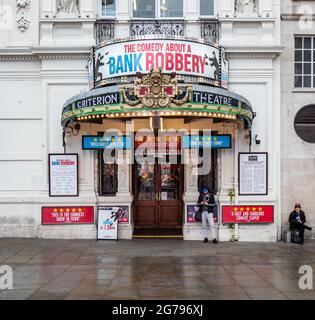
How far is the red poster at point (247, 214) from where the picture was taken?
54.1 feet

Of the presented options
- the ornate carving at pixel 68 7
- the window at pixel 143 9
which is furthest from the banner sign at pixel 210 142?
the ornate carving at pixel 68 7

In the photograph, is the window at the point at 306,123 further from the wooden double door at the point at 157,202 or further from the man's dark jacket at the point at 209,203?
the wooden double door at the point at 157,202

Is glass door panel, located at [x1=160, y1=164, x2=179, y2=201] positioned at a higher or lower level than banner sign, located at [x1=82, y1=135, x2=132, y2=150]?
lower

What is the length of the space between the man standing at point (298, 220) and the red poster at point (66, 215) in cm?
618

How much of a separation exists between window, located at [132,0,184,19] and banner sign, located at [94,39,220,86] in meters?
2.11

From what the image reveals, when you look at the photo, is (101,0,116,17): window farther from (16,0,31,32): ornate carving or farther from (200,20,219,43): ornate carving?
(200,20,219,43): ornate carving

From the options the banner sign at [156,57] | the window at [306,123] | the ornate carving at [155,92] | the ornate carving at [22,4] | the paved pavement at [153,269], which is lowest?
the paved pavement at [153,269]

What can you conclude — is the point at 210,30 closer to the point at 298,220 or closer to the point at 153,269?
the point at 298,220

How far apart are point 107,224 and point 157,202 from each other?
6.83 feet

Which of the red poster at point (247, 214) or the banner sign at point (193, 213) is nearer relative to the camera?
the red poster at point (247, 214)

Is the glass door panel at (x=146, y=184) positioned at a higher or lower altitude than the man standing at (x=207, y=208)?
higher

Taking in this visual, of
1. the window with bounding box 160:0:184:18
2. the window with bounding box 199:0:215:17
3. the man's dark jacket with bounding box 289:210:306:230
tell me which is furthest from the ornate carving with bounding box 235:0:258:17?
the man's dark jacket with bounding box 289:210:306:230

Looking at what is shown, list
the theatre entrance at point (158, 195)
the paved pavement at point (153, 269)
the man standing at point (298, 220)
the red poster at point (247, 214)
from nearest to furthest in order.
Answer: the paved pavement at point (153, 269), the man standing at point (298, 220), the red poster at point (247, 214), the theatre entrance at point (158, 195)

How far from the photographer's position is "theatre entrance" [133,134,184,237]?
17578 millimetres
